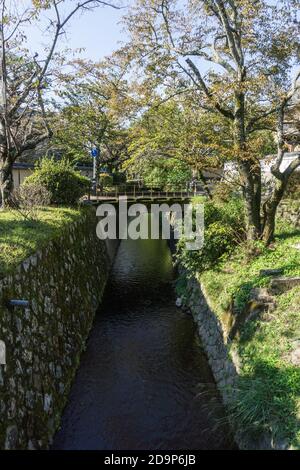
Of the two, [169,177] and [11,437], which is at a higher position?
[169,177]

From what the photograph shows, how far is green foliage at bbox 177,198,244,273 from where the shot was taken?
13.1m

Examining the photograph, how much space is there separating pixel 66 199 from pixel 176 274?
23.0 ft

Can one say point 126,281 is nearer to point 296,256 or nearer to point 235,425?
point 296,256

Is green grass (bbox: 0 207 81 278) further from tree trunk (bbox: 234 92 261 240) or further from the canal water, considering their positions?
tree trunk (bbox: 234 92 261 240)

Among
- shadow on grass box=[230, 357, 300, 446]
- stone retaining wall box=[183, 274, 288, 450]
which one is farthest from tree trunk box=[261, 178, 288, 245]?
shadow on grass box=[230, 357, 300, 446]

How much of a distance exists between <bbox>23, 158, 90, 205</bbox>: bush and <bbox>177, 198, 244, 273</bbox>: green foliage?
5.32m

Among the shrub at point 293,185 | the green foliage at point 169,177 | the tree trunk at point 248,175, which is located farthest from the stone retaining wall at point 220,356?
the green foliage at point 169,177

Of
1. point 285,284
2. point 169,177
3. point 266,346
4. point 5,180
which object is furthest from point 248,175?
point 169,177

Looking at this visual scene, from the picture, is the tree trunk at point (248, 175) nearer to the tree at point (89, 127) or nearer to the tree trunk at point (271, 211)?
the tree trunk at point (271, 211)

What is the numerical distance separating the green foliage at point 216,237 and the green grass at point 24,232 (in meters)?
5.02

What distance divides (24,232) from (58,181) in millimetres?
5837

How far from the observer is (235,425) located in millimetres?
6926

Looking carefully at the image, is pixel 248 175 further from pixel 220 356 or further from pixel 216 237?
pixel 220 356

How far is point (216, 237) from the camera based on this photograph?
13.0 meters
